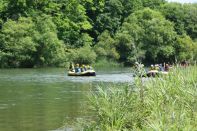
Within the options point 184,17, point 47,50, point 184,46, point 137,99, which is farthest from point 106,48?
point 137,99

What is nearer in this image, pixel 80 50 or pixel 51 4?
pixel 80 50

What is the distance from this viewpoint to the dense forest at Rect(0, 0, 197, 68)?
69125mm

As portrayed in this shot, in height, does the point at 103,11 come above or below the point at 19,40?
above

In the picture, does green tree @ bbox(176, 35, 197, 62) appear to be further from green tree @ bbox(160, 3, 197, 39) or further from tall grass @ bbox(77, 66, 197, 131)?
tall grass @ bbox(77, 66, 197, 131)

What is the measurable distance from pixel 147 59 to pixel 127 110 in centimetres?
7399

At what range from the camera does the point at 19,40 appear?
68875 mm

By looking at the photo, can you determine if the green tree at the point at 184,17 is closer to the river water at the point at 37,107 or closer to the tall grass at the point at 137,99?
the river water at the point at 37,107

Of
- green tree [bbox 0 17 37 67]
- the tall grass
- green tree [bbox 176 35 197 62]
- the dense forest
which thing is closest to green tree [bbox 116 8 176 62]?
the dense forest

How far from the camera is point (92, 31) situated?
299 feet

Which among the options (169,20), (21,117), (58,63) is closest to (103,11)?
(169,20)

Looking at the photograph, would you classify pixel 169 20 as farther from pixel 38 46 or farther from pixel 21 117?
pixel 21 117

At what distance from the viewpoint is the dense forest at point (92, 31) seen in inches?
2721

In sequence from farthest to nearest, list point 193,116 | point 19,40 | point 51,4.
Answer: point 51,4 < point 19,40 < point 193,116

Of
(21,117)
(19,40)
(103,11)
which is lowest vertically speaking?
(21,117)
